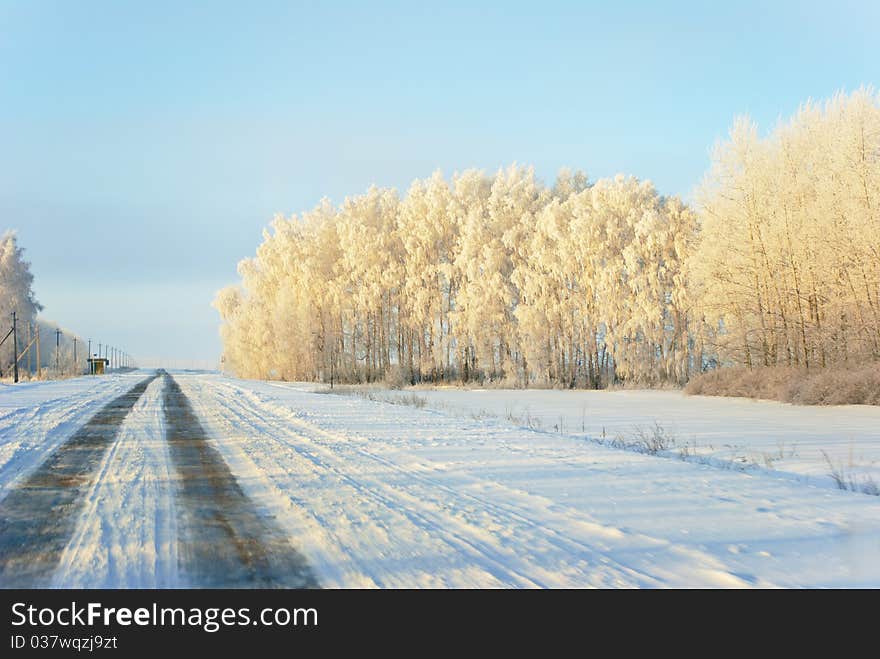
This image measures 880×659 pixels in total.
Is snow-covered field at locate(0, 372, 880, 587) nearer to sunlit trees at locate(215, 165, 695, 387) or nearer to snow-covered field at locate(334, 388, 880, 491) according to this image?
snow-covered field at locate(334, 388, 880, 491)

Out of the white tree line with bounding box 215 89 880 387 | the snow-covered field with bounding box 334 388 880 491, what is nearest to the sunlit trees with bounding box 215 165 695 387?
the white tree line with bounding box 215 89 880 387

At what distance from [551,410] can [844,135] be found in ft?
50.7

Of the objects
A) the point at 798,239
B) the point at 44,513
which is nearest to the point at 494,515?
the point at 44,513

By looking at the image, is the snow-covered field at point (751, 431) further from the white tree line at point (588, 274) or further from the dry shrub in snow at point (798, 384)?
the white tree line at point (588, 274)

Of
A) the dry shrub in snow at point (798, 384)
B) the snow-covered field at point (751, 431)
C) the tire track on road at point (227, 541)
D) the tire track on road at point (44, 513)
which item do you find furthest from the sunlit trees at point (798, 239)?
the tire track on road at point (44, 513)

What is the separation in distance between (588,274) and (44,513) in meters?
39.1

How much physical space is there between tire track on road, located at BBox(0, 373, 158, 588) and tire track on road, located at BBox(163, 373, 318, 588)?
0.98m

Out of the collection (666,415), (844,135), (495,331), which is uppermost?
(844,135)

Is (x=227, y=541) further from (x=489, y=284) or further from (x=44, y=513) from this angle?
(x=489, y=284)

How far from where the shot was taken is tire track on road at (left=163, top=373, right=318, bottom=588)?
432cm

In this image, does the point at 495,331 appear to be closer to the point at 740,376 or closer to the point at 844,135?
the point at 740,376

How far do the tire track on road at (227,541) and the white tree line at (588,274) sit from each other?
80.2 ft

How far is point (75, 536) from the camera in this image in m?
5.44
